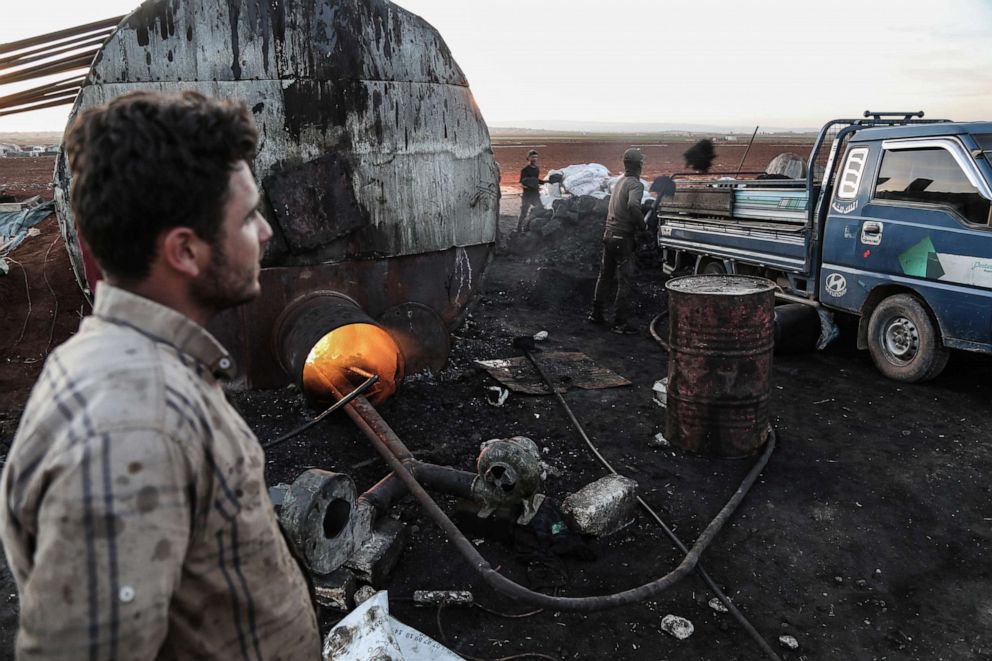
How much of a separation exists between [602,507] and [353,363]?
3064 millimetres

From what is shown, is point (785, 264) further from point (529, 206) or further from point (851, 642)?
point (529, 206)

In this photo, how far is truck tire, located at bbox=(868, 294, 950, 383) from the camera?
21.3 ft

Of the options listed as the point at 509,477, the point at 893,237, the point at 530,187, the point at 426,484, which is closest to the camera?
the point at 509,477

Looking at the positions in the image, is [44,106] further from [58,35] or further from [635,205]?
[635,205]

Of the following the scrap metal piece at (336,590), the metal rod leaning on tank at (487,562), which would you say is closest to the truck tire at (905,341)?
the metal rod leaning on tank at (487,562)

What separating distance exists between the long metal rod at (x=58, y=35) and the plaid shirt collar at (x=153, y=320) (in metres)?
6.11

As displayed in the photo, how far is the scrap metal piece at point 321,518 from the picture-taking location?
136 inches

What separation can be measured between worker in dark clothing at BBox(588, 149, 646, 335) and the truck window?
120 inches

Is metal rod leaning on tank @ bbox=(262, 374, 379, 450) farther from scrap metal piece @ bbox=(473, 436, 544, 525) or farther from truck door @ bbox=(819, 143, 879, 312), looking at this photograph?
truck door @ bbox=(819, 143, 879, 312)

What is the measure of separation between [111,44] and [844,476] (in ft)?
21.8

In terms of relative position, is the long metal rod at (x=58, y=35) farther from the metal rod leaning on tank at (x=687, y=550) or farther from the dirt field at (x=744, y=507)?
the metal rod leaning on tank at (x=687, y=550)

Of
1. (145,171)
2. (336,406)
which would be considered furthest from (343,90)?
(145,171)

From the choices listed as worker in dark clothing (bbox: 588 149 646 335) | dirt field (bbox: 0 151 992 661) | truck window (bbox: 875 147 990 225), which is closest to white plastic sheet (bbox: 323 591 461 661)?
dirt field (bbox: 0 151 992 661)

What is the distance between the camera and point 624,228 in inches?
362
